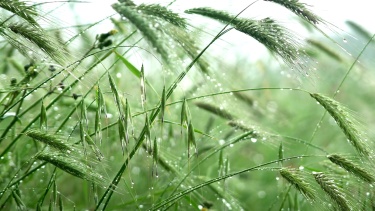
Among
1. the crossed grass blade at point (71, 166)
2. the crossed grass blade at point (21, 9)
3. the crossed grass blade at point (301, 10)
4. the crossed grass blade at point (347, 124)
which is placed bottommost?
the crossed grass blade at point (71, 166)

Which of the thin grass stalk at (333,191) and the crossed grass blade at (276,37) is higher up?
the crossed grass blade at (276,37)

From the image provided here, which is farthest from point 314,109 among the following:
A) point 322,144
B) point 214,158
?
point 214,158

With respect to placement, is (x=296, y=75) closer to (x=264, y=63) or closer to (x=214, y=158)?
(x=214, y=158)

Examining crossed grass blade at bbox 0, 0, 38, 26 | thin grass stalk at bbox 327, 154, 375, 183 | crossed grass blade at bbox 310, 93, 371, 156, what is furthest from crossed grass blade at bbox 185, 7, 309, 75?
crossed grass blade at bbox 0, 0, 38, 26

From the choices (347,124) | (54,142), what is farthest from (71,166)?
(347,124)

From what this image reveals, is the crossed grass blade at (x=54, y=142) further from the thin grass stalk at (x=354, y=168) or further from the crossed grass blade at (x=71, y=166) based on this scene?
the thin grass stalk at (x=354, y=168)

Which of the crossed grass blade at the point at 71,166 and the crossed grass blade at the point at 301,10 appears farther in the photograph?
the crossed grass blade at the point at 301,10

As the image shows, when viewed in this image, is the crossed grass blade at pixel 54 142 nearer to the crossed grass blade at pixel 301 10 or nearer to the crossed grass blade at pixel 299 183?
the crossed grass blade at pixel 299 183

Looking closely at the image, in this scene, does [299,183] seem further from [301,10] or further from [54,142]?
[54,142]

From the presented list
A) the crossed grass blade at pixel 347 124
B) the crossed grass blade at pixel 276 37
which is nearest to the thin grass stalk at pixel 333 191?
the crossed grass blade at pixel 347 124

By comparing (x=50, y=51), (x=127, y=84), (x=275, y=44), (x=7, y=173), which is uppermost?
(x=275, y=44)

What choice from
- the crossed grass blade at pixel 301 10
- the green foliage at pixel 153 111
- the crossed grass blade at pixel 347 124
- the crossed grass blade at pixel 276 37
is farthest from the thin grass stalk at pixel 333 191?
the crossed grass blade at pixel 301 10
